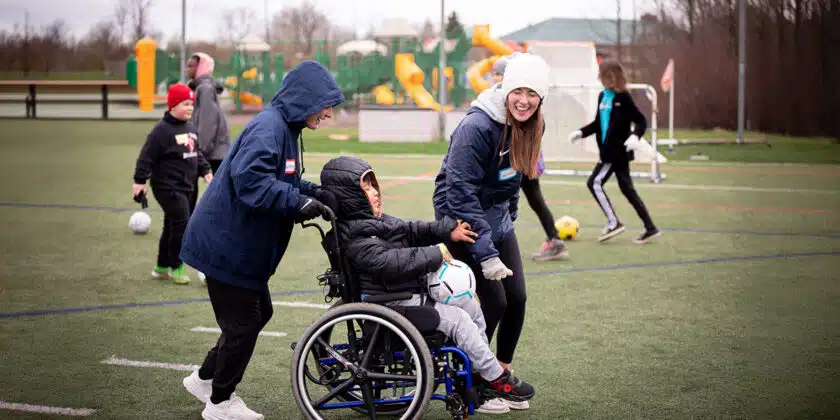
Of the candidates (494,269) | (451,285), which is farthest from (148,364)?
(494,269)

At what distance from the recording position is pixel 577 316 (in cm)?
794

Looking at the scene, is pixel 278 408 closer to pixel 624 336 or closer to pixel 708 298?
pixel 624 336

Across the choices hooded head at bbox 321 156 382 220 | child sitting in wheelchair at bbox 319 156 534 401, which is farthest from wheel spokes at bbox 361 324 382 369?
hooded head at bbox 321 156 382 220

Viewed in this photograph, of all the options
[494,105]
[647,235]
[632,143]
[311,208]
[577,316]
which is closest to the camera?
[311,208]

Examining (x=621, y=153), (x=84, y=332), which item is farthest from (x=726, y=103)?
(x=84, y=332)

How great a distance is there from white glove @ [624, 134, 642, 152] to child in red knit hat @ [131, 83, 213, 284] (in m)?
4.59

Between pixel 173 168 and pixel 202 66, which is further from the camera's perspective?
pixel 202 66

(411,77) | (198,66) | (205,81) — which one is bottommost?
(205,81)

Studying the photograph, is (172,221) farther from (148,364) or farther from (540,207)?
(540,207)

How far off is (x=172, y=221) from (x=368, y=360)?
4.64 metres

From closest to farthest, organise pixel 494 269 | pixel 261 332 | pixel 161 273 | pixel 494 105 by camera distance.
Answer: pixel 494 269
pixel 494 105
pixel 261 332
pixel 161 273

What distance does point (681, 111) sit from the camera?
120 ft

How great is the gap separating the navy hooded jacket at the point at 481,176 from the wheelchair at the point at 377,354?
53 cm

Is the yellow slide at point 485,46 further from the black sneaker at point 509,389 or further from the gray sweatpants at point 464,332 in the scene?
the gray sweatpants at point 464,332
